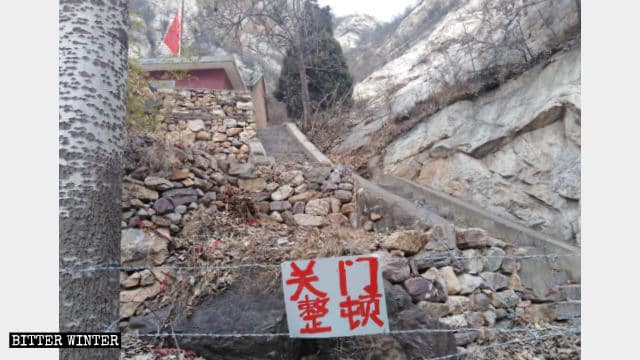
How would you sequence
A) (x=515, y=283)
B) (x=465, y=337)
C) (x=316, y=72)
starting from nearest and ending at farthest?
(x=465, y=337), (x=515, y=283), (x=316, y=72)

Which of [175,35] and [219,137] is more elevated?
[175,35]

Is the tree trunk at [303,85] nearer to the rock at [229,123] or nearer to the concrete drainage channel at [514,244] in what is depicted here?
the rock at [229,123]

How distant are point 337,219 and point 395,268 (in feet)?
4.13

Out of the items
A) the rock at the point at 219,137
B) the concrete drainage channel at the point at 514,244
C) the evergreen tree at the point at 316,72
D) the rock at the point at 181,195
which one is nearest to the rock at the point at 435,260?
the concrete drainage channel at the point at 514,244

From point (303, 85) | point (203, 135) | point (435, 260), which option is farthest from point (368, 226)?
point (303, 85)

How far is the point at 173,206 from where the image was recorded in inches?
151

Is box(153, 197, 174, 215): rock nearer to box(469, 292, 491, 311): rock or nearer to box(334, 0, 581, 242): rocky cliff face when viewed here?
box(469, 292, 491, 311): rock

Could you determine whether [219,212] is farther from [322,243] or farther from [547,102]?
[547,102]

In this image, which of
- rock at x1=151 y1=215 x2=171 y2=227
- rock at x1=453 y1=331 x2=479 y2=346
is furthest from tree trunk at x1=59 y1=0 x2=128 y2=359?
rock at x1=453 y1=331 x2=479 y2=346

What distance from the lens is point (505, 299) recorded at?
3674 mm

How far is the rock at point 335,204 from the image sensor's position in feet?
14.9

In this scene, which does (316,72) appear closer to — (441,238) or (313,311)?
(441,238)

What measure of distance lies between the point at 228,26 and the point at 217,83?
1693mm

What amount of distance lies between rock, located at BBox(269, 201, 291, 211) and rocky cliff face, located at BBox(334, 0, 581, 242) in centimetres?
298
